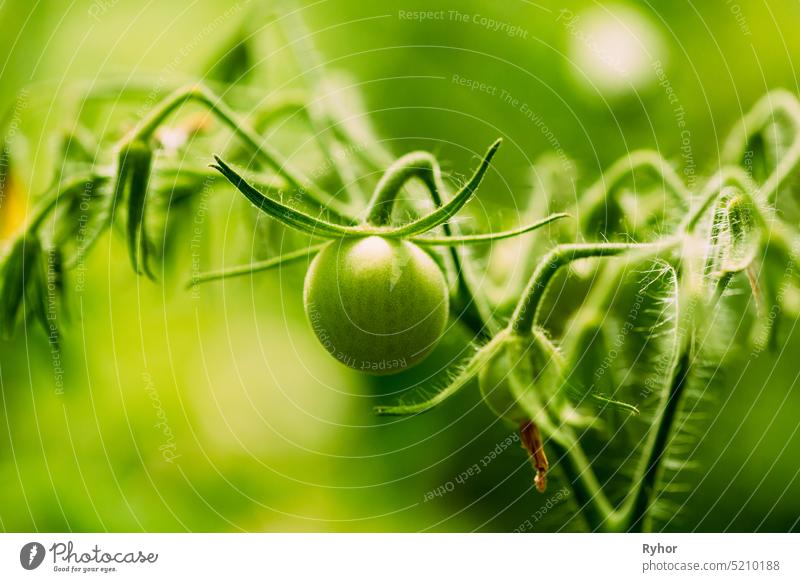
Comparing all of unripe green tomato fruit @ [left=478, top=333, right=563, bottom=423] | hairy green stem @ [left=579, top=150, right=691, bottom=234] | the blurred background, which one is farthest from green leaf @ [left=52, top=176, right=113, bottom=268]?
hairy green stem @ [left=579, top=150, right=691, bottom=234]

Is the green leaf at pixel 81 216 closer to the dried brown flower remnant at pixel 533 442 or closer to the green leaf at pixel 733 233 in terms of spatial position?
the dried brown flower remnant at pixel 533 442

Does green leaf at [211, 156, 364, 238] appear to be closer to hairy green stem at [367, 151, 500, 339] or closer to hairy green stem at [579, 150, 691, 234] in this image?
hairy green stem at [367, 151, 500, 339]
